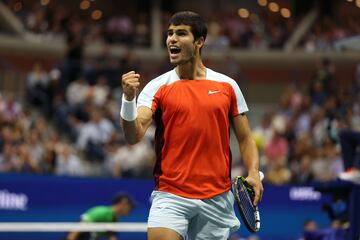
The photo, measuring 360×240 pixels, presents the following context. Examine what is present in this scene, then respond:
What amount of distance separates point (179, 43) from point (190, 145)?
2.42 ft

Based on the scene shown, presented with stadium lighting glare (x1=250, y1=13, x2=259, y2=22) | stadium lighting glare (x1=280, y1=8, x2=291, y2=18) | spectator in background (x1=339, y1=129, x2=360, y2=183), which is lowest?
spectator in background (x1=339, y1=129, x2=360, y2=183)

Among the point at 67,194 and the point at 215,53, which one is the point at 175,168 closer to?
the point at 67,194

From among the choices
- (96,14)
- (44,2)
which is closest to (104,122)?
(44,2)

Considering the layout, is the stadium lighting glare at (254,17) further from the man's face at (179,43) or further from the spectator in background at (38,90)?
the man's face at (179,43)

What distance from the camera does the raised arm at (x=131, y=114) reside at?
21.2ft

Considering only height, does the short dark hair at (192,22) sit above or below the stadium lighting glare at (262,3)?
above

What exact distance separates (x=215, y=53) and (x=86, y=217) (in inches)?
515

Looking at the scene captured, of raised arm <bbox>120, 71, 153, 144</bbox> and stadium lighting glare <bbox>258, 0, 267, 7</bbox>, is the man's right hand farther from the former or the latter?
stadium lighting glare <bbox>258, 0, 267, 7</bbox>

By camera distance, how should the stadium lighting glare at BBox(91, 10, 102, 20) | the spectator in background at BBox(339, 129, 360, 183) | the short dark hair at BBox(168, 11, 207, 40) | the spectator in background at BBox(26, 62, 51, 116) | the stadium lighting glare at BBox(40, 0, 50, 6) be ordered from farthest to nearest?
1. the stadium lighting glare at BBox(91, 10, 102, 20)
2. the stadium lighting glare at BBox(40, 0, 50, 6)
3. the spectator in background at BBox(26, 62, 51, 116)
4. the spectator in background at BBox(339, 129, 360, 183)
5. the short dark hair at BBox(168, 11, 207, 40)

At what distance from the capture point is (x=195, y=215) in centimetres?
703

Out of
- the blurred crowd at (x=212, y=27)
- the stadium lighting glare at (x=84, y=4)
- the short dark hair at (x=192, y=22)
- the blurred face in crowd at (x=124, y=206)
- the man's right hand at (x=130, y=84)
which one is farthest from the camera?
the stadium lighting glare at (x=84, y=4)

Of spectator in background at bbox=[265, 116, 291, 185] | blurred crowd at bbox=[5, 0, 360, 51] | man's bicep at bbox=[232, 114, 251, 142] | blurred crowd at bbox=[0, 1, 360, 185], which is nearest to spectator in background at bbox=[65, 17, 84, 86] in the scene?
blurred crowd at bbox=[0, 1, 360, 185]

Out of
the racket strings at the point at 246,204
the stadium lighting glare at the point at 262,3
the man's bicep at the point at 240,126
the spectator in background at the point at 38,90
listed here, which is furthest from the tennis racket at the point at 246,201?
the stadium lighting glare at the point at 262,3

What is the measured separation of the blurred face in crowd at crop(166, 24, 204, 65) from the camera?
701 centimetres
